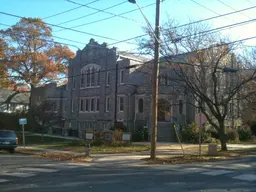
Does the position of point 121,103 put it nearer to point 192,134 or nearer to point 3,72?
point 192,134

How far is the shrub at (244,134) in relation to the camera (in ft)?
131

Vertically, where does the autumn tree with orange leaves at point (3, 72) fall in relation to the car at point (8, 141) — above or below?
above

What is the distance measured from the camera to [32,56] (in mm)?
49812

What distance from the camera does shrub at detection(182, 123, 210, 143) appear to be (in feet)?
109

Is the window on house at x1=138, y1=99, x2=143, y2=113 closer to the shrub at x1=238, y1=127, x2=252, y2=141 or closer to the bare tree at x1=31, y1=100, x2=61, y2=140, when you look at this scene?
the bare tree at x1=31, y1=100, x2=61, y2=140

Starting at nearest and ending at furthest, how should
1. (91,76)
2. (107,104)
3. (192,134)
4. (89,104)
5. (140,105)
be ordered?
1. (192,134)
2. (140,105)
3. (107,104)
4. (89,104)
5. (91,76)

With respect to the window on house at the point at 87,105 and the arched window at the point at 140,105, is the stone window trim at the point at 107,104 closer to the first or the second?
the window on house at the point at 87,105

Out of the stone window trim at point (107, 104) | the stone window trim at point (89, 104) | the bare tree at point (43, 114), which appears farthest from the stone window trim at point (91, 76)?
the bare tree at point (43, 114)

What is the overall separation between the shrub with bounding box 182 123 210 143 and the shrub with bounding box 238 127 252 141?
8.05 metres

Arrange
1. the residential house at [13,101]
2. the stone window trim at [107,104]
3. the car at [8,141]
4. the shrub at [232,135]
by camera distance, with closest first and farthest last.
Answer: the car at [8,141]
the shrub at [232,135]
the stone window trim at [107,104]
the residential house at [13,101]

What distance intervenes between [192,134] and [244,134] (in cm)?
1050

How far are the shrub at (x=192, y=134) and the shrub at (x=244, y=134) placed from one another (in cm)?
805

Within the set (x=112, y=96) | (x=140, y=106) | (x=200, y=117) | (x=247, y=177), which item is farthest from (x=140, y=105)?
(x=247, y=177)

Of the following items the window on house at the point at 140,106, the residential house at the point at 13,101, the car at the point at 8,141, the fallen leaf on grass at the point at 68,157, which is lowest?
the fallen leaf on grass at the point at 68,157
